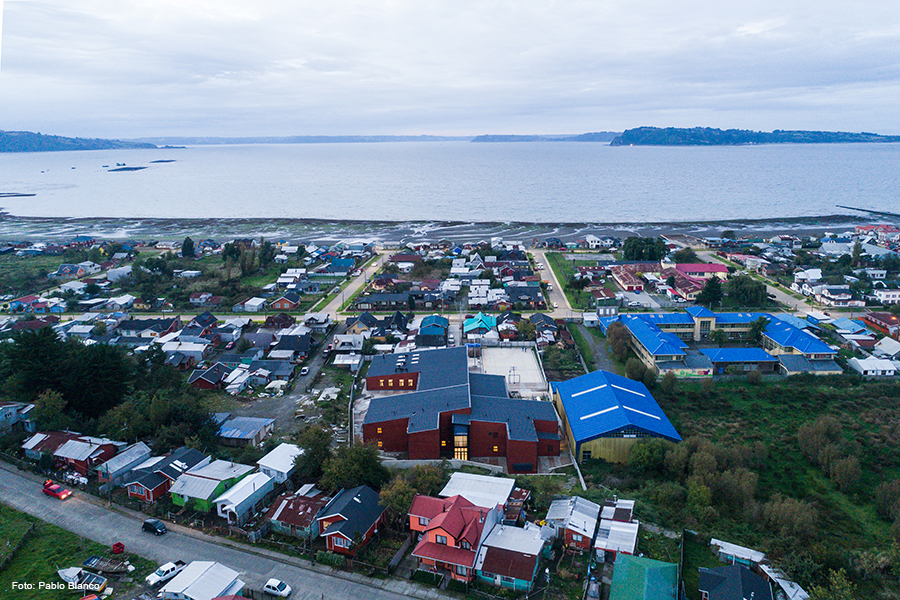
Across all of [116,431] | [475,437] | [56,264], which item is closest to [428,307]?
[475,437]

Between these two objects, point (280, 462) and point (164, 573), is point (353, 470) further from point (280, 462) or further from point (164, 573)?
point (164, 573)

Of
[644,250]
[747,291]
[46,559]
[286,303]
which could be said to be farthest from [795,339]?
[46,559]

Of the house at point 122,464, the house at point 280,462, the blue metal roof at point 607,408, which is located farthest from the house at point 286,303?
the blue metal roof at point 607,408

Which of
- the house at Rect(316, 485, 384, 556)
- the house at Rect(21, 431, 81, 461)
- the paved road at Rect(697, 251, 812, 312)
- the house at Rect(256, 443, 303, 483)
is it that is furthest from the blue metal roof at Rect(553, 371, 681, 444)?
the paved road at Rect(697, 251, 812, 312)

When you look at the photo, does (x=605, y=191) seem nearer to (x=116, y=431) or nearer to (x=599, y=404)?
(x=599, y=404)

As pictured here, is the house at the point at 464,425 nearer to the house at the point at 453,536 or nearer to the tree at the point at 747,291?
the house at the point at 453,536

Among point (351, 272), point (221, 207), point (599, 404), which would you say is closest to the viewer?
point (599, 404)
